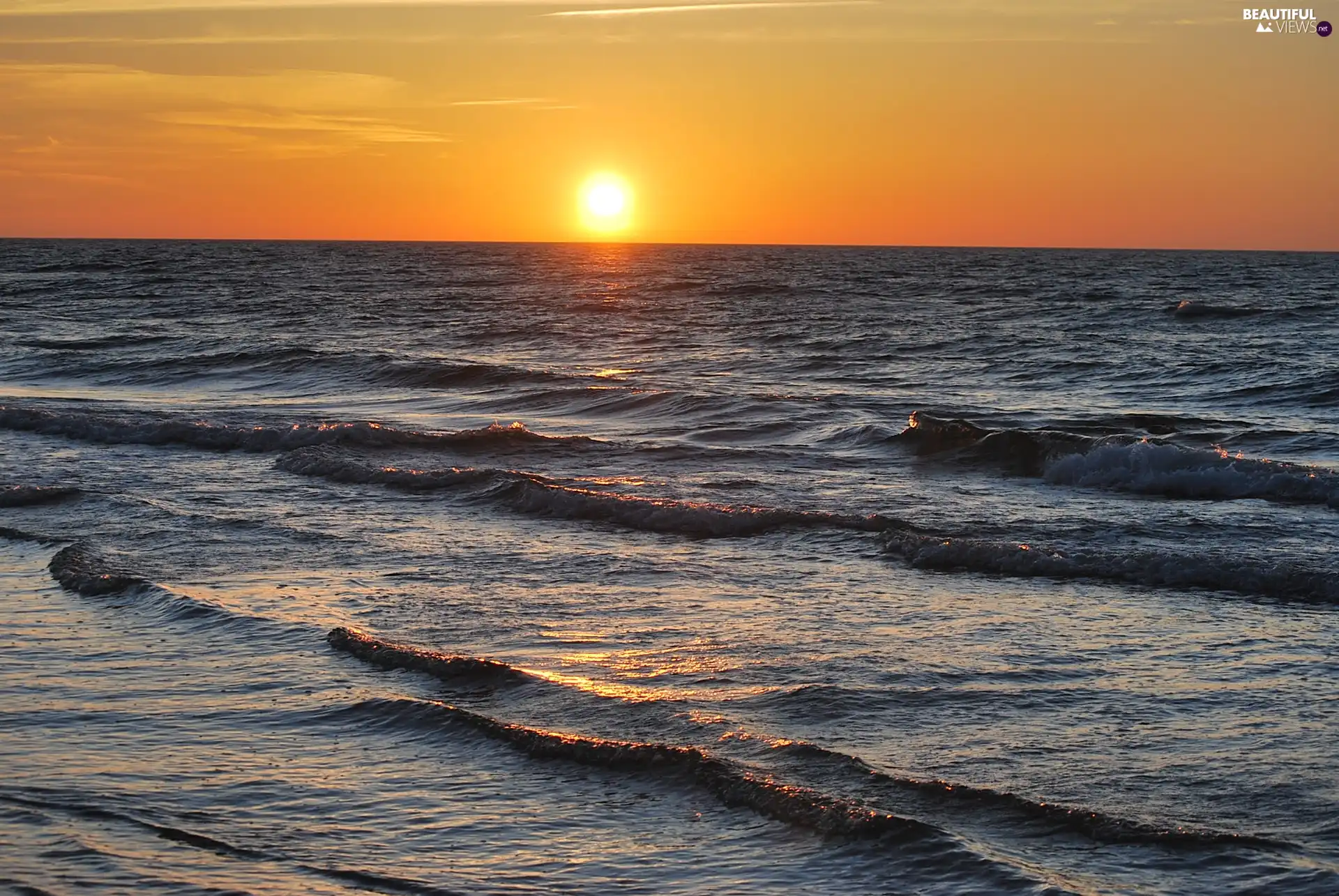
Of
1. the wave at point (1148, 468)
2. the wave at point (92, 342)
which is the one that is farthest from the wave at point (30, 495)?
the wave at point (92, 342)

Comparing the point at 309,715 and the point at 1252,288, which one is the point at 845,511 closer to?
the point at 309,715

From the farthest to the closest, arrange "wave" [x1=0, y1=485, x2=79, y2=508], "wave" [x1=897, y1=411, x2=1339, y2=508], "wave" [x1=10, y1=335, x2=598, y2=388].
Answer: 1. "wave" [x1=10, y1=335, x2=598, y2=388]
2. "wave" [x1=897, y1=411, x2=1339, y2=508]
3. "wave" [x1=0, y1=485, x2=79, y2=508]

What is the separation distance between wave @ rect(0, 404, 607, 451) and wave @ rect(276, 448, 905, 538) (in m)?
1.99

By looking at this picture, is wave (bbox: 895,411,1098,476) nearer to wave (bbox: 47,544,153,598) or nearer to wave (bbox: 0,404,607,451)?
wave (bbox: 0,404,607,451)

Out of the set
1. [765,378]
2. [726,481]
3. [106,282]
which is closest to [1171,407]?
[765,378]

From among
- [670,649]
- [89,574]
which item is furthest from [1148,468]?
[89,574]

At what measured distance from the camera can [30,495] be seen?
1277 cm

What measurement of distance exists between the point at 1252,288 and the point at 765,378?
41.8m

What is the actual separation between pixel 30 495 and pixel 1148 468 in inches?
444

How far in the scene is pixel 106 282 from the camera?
6531 centimetres

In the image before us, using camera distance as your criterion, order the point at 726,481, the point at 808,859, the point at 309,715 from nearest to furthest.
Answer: the point at 808,859, the point at 309,715, the point at 726,481

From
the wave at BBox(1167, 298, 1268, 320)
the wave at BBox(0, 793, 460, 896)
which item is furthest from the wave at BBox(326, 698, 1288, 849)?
the wave at BBox(1167, 298, 1268, 320)

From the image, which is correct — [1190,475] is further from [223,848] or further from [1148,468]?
[223,848]

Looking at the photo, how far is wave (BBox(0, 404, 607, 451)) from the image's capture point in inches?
669
